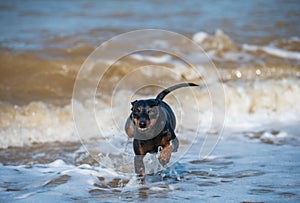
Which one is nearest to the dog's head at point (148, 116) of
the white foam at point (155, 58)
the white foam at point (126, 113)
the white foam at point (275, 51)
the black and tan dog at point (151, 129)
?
the black and tan dog at point (151, 129)

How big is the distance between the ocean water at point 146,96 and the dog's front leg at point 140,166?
9 cm

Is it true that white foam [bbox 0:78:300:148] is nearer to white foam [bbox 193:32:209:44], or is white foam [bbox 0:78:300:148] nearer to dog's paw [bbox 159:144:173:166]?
dog's paw [bbox 159:144:173:166]

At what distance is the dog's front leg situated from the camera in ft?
15.0

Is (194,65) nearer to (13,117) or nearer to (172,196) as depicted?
(13,117)

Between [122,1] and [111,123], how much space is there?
29.7 feet

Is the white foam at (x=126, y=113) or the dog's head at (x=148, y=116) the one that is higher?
the white foam at (x=126, y=113)

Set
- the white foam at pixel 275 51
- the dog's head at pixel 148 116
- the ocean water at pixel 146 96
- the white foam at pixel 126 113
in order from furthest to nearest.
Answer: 1. the white foam at pixel 275 51
2. the white foam at pixel 126 113
3. the ocean water at pixel 146 96
4. the dog's head at pixel 148 116

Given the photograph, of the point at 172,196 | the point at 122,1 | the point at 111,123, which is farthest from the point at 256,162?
the point at 122,1

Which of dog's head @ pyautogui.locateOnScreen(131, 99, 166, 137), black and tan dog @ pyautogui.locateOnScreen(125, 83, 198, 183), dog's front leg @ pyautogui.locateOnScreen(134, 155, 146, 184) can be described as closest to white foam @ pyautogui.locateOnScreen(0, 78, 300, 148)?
dog's front leg @ pyautogui.locateOnScreen(134, 155, 146, 184)

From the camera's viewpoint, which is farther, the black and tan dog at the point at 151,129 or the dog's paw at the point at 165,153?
the dog's paw at the point at 165,153

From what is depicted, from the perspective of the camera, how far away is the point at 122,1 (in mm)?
15922

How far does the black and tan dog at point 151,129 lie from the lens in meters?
4.23

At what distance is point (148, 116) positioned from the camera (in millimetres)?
4219

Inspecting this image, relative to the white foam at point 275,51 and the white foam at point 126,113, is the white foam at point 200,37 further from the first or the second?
the white foam at point 126,113
